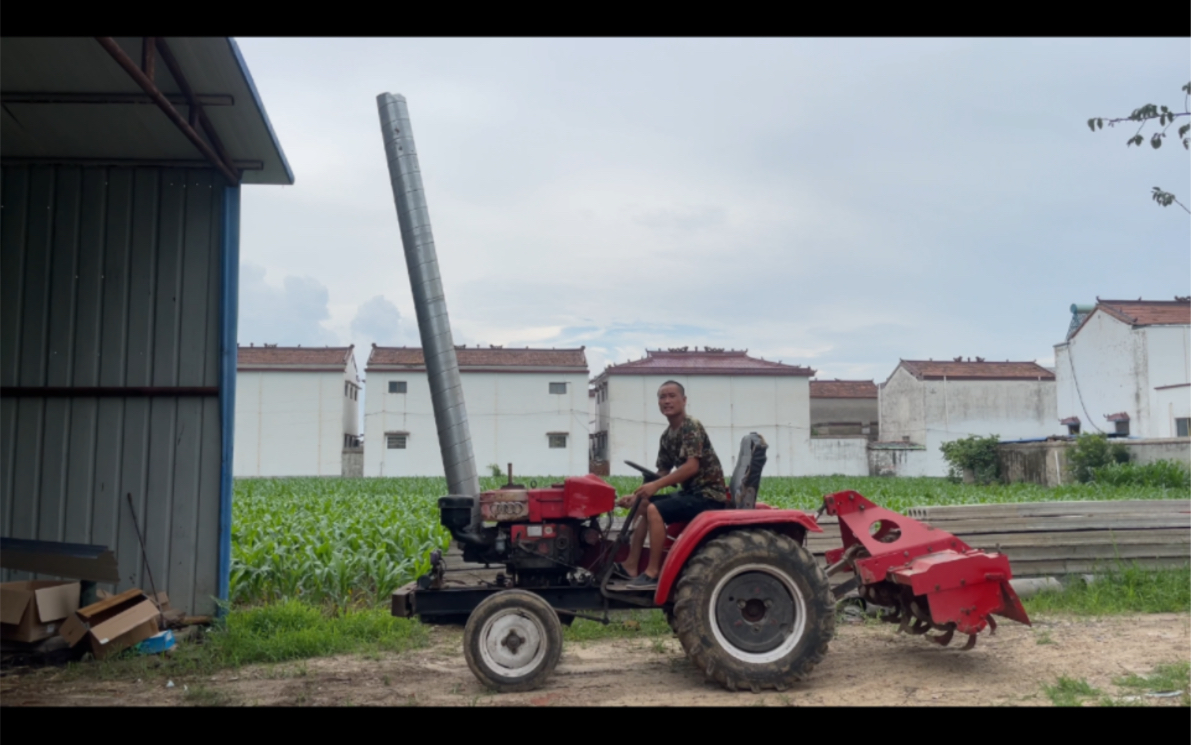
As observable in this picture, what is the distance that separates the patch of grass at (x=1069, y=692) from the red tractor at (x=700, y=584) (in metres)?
0.48

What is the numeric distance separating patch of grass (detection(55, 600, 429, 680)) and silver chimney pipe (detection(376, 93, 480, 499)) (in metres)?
1.29

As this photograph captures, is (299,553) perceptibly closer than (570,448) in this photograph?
Yes

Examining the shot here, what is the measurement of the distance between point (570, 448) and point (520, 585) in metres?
34.9

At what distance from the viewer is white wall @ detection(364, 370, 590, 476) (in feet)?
133

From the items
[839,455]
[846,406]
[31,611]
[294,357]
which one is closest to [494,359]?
[294,357]

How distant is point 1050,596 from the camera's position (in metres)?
8.59

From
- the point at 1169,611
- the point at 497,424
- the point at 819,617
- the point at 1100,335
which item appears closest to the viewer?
the point at 819,617

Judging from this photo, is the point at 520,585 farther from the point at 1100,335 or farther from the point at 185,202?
the point at 1100,335

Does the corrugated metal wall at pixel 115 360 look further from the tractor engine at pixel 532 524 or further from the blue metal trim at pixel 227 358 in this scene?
the tractor engine at pixel 532 524

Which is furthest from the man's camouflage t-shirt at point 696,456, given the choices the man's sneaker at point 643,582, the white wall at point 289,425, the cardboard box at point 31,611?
the white wall at point 289,425

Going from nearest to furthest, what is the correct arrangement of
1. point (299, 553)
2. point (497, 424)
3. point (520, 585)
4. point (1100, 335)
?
1. point (520, 585)
2. point (299, 553)
3. point (1100, 335)
4. point (497, 424)

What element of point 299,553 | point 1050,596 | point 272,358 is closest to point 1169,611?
point 1050,596

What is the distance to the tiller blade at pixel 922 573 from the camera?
5844 millimetres
